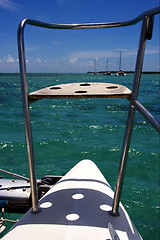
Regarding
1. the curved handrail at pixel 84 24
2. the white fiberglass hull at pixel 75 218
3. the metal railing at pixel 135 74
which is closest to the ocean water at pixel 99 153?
the white fiberglass hull at pixel 75 218

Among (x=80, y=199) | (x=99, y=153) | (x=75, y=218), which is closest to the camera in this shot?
(x=75, y=218)

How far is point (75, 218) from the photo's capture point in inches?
50.5

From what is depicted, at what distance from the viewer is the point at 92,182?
A: 70.2 inches

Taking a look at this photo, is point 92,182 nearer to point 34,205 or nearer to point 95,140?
point 34,205

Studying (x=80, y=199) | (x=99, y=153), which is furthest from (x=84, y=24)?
(x=99, y=153)

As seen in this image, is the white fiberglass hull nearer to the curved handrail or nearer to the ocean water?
the curved handrail

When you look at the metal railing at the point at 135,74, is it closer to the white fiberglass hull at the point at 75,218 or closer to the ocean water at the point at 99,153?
the white fiberglass hull at the point at 75,218

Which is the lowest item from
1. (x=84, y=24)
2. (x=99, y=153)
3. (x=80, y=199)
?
(x=99, y=153)

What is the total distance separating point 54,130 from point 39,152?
8.82 feet

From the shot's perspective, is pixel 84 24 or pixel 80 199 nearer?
pixel 84 24

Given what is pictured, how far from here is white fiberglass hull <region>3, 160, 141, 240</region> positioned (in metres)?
1.16

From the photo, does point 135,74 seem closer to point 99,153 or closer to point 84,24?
point 84,24

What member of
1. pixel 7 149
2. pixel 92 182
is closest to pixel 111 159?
pixel 7 149

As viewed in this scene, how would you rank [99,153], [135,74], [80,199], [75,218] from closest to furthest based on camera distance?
1. [135,74]
2. [75,218]
3. [80,199]
4. [99,153]
